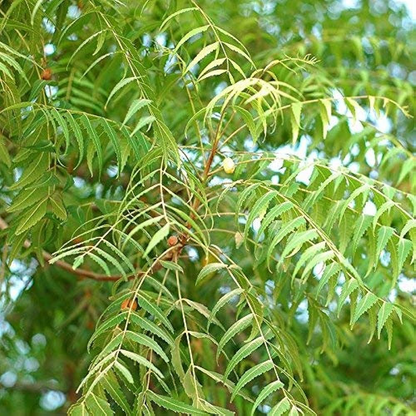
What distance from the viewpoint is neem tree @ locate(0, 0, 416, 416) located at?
4.06ft

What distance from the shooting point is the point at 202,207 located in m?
1.61

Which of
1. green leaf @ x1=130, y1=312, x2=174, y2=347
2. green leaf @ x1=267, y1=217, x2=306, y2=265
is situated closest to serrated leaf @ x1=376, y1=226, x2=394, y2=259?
green leaf @ x1=267, y1=217, x2=306, y2=265

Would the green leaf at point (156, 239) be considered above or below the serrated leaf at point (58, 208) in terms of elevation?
above

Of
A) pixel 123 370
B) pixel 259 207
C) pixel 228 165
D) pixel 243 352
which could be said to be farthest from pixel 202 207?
pixel 123 370

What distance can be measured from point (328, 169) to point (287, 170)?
0.09m

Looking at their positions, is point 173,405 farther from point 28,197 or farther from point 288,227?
point 28,197

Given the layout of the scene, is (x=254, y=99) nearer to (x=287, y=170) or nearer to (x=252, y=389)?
(x=287, y=170)

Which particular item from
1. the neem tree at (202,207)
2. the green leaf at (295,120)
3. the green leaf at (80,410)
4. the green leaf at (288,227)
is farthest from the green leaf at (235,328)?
the green leaf at (295,120)

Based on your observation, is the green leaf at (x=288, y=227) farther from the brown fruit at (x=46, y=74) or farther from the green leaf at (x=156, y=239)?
the brown fruit at (x=46, y=74)

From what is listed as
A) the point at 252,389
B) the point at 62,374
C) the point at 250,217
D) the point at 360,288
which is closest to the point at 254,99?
the point at 250,217

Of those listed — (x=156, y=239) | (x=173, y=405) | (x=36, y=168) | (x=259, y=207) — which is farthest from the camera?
(x=36, y=168)

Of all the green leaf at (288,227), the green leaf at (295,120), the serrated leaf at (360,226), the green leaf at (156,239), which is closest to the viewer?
the green leaf at (156,239)

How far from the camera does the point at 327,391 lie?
2.18m

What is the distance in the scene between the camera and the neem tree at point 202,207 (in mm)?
1237
